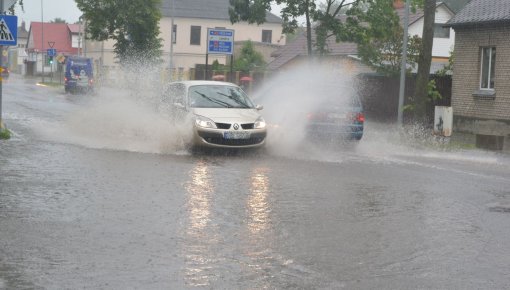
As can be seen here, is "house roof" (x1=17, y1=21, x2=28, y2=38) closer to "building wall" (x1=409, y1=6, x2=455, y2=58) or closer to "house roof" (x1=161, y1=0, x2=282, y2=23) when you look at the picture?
"house roof" (x1=161, y1=0, x2=282, y2=23)

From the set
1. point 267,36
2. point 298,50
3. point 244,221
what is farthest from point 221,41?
point 267,36

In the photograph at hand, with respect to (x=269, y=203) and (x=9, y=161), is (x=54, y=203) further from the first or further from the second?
(x=9, y=161)

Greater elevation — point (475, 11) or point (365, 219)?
point (475, 11)

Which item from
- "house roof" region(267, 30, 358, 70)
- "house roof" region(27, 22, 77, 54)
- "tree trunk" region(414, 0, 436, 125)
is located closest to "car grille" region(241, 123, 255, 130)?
"tree trunk" region(414, 0, 436, 125)

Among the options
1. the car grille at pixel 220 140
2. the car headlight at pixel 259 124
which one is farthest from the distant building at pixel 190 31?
the car grille at pixel 220 140

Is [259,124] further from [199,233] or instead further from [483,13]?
[483,13]

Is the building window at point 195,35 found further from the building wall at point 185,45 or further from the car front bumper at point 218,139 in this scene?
the car front bumper at point 218,139

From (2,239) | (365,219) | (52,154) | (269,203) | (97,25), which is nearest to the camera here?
(2,239)

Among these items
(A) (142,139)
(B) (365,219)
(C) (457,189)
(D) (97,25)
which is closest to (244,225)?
(B) (365,219)

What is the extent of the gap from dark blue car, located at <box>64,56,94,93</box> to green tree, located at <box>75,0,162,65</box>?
2.04 metres

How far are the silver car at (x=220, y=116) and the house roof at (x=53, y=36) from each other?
3741 inches

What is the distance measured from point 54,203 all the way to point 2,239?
2072 millimetres

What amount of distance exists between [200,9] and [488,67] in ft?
182

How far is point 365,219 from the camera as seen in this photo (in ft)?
30.0
